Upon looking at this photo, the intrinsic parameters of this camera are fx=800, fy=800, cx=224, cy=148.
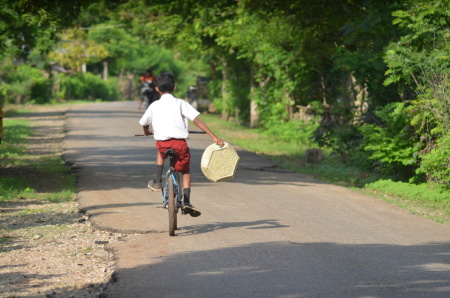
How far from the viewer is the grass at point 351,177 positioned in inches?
488

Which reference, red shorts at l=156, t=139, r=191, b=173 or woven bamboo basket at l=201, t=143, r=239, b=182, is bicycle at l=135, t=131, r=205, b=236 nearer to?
red shorts at l=156, t=139, r=191, b=173

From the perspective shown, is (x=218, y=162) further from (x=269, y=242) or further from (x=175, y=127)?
(x=269, y=242)

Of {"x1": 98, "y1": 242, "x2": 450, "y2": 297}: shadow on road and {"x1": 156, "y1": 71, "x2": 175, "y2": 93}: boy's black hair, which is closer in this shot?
{"x1": 98, "y1": 242, "x2": 450, "y2": 297}: shadow on road

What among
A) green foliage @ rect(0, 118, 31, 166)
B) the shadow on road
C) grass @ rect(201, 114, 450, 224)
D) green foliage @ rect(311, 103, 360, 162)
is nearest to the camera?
the shadow on road

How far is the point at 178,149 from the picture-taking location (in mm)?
9172

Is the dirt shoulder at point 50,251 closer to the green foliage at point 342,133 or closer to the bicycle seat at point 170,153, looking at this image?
the bicycle seat at point 170,153

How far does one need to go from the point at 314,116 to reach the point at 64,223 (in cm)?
1578

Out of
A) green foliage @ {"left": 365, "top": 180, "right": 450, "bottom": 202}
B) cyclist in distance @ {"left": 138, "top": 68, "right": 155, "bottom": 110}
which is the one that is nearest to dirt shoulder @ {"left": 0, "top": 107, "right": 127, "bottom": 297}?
green foliage @ {"left": 365, "top": 180, "right": 450, "bottom": 202}

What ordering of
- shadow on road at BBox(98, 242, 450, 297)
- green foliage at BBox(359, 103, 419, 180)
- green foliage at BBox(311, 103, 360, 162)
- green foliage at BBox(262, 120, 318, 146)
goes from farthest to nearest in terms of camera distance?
green foliage at BBox(262, 120, 318, 146), green foliage at BBox(311, 103, 360, 162), green foliage at BBox(359, 103, 419, 180), shadow on road at BBox(98, 242, 450, 297)

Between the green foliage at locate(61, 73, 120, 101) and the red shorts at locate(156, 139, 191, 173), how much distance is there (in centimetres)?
5754

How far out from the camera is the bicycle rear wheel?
8867 millimetres

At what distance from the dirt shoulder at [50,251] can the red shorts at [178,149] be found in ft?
3.39

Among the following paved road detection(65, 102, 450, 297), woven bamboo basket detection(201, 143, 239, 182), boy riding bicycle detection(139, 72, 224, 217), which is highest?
boy riding bicycle detection(139, 72, 224, 217)

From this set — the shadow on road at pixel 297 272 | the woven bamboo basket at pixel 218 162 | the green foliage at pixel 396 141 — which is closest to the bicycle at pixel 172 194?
the woven bamboo basket at pixel 218 162
